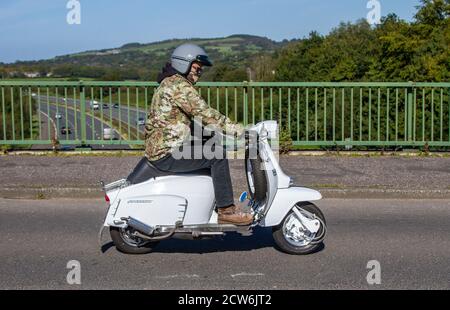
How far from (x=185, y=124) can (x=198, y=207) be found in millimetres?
755

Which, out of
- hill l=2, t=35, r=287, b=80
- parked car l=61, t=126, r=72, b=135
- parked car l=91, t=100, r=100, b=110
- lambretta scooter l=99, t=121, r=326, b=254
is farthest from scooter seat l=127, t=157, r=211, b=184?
hill l=2, t=35, r=287, b=80

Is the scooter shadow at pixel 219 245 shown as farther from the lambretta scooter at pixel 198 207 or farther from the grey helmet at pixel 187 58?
the grey helmet at pixel 187 58

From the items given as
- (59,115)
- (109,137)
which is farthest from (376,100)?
(59,115)

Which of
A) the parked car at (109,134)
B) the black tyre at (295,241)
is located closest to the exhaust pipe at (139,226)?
the black tyre at (295,241)

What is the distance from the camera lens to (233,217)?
22.8ft

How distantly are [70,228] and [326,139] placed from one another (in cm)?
708

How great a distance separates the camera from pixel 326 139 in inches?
569

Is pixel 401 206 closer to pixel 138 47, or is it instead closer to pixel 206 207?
pixel 206 207

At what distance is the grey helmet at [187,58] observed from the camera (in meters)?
6.98

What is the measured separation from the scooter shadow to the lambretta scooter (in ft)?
1.11

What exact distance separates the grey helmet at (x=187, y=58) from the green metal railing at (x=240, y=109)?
6888 millimetres

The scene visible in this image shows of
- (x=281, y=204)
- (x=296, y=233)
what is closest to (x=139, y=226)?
(x=281, y=204)

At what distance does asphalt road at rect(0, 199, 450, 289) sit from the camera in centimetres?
624

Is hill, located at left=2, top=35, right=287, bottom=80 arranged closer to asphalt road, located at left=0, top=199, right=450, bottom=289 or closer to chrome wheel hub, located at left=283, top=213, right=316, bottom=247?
asphalt road, located at left=0, top=199, right=450, bottom=289
